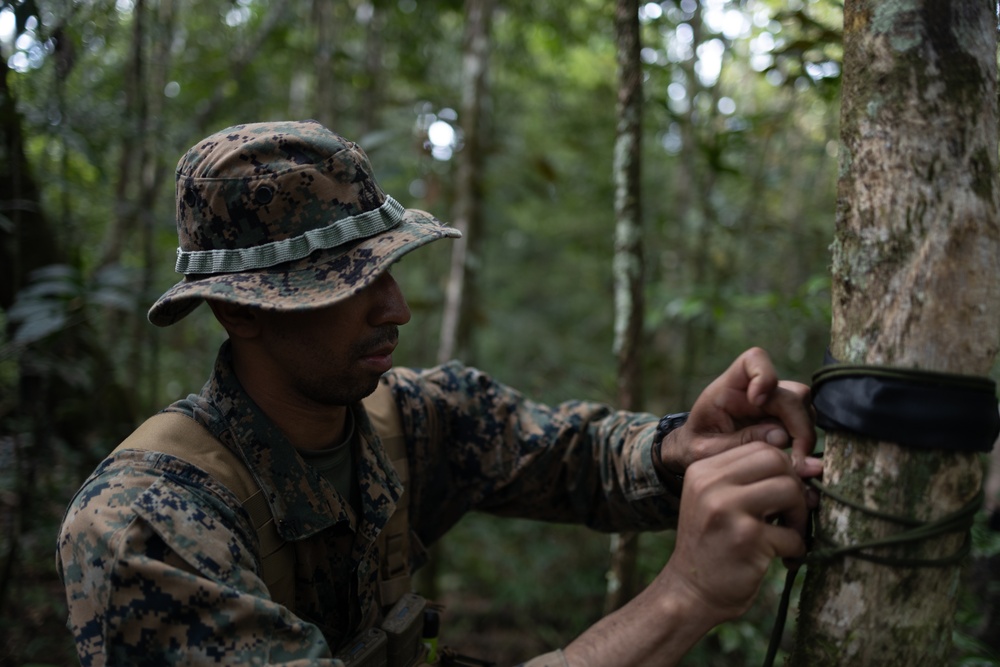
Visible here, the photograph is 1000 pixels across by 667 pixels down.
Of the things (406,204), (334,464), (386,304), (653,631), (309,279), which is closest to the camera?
(653,631)

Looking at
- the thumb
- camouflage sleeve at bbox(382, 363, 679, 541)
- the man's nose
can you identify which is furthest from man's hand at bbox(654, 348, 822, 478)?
the man's nose

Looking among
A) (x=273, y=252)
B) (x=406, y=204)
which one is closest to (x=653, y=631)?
(x=273, y=252)

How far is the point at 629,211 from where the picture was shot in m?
3.32

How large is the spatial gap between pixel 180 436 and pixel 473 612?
4328 mm

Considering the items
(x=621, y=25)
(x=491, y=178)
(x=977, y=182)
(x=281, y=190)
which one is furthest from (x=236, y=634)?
(x=491, y=178)

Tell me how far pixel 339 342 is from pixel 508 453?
2.76 ft

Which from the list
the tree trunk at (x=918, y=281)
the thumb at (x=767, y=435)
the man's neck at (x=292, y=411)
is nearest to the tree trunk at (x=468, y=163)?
the man's neck at (x=292, y=411)

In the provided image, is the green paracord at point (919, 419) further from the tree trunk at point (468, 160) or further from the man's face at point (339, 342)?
the tree trunk at point (468, 160)

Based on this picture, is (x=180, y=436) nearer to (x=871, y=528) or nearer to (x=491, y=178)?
(x=871, y=528)

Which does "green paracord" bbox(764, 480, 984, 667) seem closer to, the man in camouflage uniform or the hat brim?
the man in camouflage uniform

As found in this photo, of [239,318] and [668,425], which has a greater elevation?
[239,318]

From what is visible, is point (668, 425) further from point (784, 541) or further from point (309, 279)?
point (309, 279)

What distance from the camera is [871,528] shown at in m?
1.33

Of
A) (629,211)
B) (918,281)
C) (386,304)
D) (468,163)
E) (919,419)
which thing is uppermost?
(468,163)
